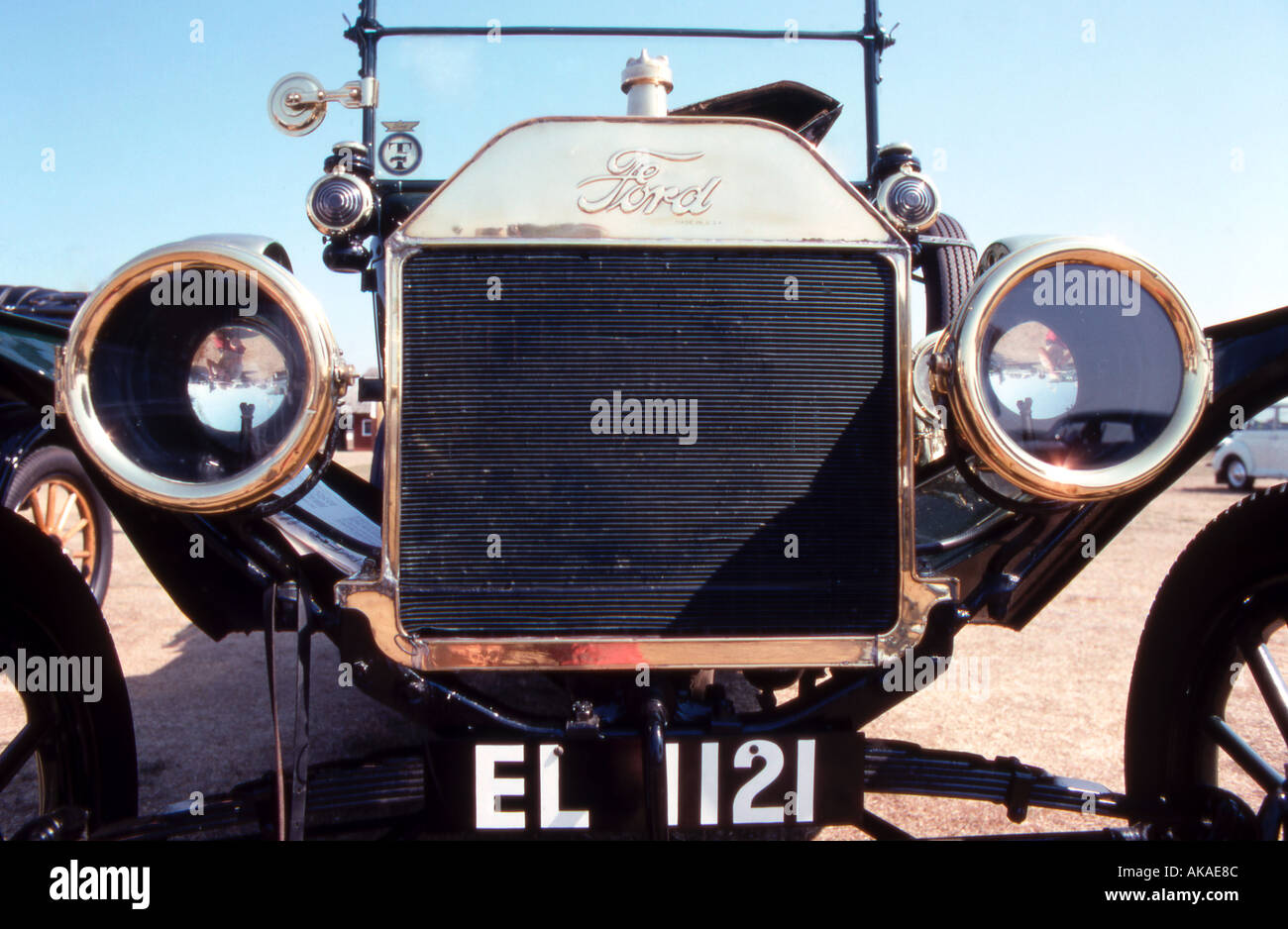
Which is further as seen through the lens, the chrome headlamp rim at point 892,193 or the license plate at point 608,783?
→ the chrome headlamp rim at point 892,193

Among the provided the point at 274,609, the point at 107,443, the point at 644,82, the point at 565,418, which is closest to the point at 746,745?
the point at 565,418

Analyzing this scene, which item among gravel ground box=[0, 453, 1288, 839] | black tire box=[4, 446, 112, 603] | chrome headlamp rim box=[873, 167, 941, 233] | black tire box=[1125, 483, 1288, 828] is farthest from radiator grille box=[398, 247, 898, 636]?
black tire box=[4, 446, 112, 603]

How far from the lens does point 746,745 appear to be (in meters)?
1.37

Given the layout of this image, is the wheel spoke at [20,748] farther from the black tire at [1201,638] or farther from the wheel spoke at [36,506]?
the wheel spoke at [36,506]

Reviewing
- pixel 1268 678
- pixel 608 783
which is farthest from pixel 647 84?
pixel 1268 678

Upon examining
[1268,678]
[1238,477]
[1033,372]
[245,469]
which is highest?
[1033,372]

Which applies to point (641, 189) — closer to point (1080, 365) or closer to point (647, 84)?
point (647, 84)

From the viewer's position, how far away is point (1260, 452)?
1290 cm

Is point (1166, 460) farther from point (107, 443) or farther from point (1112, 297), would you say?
point (107, 443)

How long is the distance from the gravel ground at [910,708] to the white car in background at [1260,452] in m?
10.3

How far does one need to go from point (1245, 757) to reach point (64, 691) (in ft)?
6.55

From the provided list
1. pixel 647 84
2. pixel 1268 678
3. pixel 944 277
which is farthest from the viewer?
pixel 944 277

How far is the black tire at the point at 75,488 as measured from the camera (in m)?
3.26

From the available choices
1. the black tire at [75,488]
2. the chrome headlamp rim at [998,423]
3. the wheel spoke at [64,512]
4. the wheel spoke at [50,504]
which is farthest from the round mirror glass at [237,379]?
the wheel spoke at [64,512]
